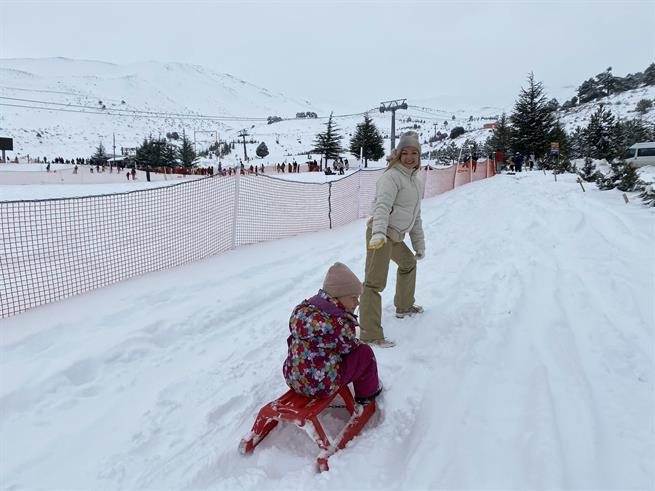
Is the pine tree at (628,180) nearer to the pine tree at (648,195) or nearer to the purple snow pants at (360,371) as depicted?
the pine tree at (648,195)

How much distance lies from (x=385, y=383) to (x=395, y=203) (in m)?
1.44

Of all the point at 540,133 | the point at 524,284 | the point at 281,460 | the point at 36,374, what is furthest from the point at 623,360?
the point at 540,133

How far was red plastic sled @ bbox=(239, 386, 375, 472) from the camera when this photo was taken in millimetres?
2268

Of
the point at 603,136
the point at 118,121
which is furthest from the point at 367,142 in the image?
the point at 118,121

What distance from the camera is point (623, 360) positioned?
3092 mm

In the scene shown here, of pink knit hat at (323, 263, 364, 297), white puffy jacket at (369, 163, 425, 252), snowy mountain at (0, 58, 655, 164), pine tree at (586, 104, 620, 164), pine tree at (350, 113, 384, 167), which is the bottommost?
pink knit hat at (323, 263, 364, 297)

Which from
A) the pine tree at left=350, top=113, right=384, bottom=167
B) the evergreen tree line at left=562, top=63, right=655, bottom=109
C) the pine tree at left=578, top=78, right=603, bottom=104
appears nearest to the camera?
the pine tree at left=350, top=113, right=384, bottom=167

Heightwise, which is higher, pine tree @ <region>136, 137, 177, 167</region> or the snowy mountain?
the snowy mountain

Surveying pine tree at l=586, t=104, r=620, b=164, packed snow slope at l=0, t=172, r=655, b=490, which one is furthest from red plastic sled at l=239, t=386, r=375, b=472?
pine tree at l=586, t=104, r=620, b=164

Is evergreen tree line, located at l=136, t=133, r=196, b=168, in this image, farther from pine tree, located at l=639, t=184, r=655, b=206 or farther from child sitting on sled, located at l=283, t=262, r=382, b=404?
child sitting on sled, located at l=283, t=262, r=382, b=404

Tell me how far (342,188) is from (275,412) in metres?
9.49

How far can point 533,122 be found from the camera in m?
36.7

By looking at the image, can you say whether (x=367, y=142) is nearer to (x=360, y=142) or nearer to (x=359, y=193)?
(x=360, y=142)

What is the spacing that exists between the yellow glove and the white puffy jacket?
0.06 m
